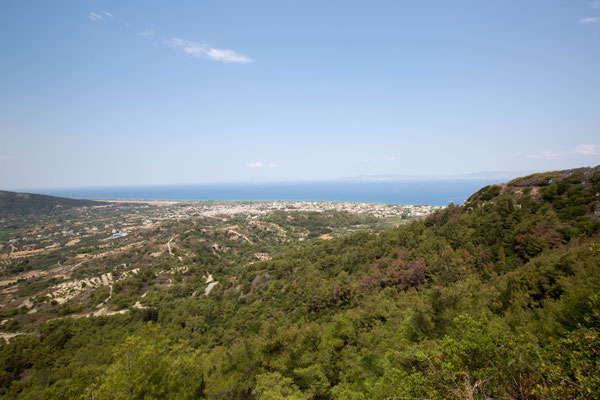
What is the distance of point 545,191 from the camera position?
31422 mm

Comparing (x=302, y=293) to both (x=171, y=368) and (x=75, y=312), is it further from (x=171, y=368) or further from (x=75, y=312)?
(x=75, y=312)

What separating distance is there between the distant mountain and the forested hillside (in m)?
187

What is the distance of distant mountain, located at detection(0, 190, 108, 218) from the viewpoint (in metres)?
152

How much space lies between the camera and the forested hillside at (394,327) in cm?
761

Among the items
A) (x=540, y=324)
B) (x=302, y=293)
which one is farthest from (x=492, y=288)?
(x=302, y=293)

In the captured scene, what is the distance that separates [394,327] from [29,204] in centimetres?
25328

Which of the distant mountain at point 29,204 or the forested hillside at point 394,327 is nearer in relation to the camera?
the forested hillside at point 394,327

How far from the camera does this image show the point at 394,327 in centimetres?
1848

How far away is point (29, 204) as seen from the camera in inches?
6388

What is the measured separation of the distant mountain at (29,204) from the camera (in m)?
152

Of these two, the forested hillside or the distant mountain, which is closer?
the forested hillside

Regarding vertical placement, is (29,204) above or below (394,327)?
above

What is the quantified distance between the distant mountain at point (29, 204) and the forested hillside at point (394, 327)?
613 ft

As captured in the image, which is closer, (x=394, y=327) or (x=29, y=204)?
(x=394, y=327)
